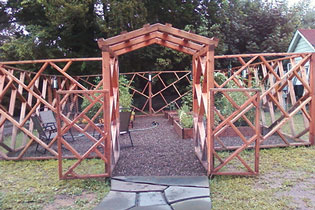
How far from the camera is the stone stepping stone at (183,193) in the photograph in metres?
2.98

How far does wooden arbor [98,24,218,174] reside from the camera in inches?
142

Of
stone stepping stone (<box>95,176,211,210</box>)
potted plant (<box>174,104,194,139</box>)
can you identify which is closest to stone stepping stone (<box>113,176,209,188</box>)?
stone stepping stone (<box>95,176,211,210</box>)

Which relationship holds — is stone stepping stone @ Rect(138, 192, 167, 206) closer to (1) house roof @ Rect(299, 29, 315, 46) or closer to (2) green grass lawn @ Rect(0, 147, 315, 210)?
(2) green grass lawn @ Rect(0, 147, 315, 210)

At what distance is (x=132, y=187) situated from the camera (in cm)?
331

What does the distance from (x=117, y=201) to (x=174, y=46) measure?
277 cm

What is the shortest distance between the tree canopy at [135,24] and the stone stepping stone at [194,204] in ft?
26.0

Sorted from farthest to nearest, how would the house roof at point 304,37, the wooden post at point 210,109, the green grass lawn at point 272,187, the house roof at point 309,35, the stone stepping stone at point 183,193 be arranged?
1. the house roof at point 309,35
2. the house roof at point 304,37
3. the wooden post at point 210,109
4. the stone stepping stone at point 183,193
5. the green grass lawn at point 272,187

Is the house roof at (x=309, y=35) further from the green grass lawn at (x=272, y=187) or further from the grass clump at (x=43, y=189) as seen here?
the grass clump at (x=43, y=189)

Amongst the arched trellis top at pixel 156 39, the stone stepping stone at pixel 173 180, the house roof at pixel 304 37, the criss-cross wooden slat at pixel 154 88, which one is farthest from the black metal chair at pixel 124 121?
the house roof at pixel 304 37

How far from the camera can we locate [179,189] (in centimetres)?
320

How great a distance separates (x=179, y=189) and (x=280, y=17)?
1415cm

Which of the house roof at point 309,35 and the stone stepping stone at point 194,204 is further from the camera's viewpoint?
the house roof at point 309,35

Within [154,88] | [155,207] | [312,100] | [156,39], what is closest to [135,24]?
[154,88]

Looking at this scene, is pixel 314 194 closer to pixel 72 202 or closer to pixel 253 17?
pixel 72 202
